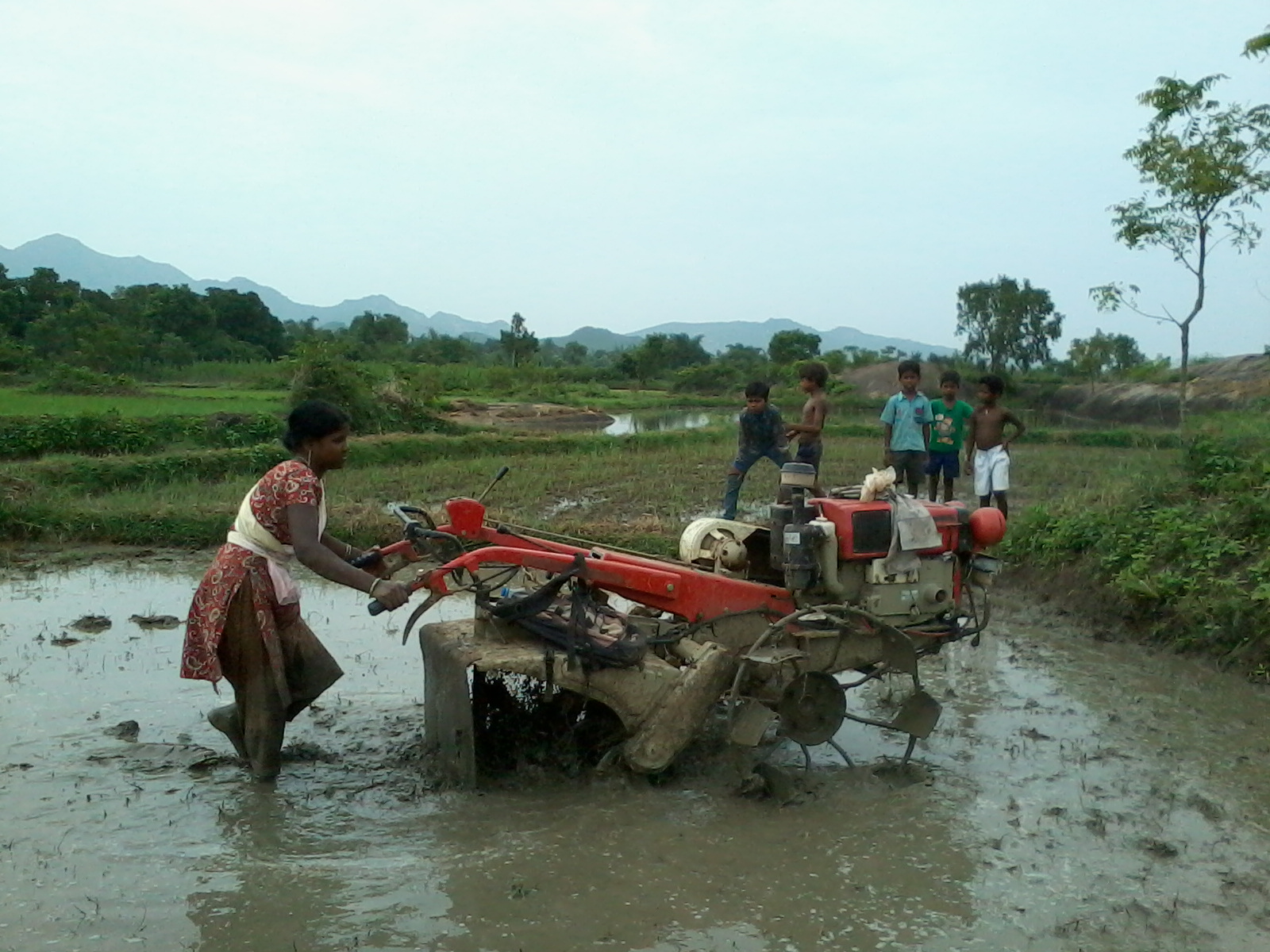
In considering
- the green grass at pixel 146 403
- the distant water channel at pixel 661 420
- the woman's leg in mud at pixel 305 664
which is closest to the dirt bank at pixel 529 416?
the distant water channel at pixel 661 420

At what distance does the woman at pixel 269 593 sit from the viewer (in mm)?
4125

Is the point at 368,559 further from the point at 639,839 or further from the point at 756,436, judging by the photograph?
the point at 756,436

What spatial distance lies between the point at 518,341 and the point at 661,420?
26.3 metres

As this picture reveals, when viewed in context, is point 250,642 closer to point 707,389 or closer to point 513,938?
point 513,938

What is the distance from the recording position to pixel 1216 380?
68.1 feet

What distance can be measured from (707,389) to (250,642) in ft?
118

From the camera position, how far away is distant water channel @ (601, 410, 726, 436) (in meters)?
24.0

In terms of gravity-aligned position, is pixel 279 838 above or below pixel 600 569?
below

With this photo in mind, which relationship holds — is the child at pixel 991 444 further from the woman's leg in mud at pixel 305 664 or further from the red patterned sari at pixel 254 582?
the red patterned sari at pixel 254 582

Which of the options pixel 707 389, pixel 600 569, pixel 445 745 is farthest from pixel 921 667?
pixel 707 389

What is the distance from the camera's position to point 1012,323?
1558 inches

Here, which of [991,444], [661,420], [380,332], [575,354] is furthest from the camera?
[575,354]

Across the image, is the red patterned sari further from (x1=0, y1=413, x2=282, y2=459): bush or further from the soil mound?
the soil mound

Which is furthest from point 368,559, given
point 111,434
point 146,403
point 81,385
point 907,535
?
point 81,385
